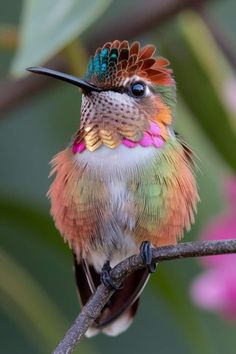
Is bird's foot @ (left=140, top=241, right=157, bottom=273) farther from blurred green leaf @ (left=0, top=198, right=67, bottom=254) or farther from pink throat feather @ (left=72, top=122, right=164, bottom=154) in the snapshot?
blurred green leaf @ (left=0, top=198, right=67, bottom=254)

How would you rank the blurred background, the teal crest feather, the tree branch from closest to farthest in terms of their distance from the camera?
1. the tree branch
2. the teal crest feather
3. the blurred background

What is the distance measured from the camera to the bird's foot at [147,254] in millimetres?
1304

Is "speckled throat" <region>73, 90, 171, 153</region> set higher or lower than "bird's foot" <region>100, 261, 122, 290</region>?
higher

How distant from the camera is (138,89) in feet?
4.95

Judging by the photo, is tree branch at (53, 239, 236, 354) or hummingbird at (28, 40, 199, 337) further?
hummingbird at (28, 40, 199, 337)

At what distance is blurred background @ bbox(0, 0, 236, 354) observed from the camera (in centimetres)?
183

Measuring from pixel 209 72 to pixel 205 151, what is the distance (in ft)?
0.55

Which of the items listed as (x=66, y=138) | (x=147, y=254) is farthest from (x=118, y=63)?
(x=66, y=138)

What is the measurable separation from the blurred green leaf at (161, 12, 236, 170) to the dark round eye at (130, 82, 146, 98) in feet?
1.61

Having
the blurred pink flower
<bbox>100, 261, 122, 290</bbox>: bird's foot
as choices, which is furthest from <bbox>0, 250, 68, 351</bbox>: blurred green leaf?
<bbox>100, 261, 122, 290</bbox>: bird's foot

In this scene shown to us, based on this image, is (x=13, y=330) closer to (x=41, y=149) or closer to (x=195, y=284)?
(x=41, y=149)

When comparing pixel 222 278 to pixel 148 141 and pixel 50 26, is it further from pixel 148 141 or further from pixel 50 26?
pixel 50 26

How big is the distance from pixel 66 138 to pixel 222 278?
0.74 metres

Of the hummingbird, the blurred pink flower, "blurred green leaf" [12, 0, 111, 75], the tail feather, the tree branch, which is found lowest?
the blurred pink flower
